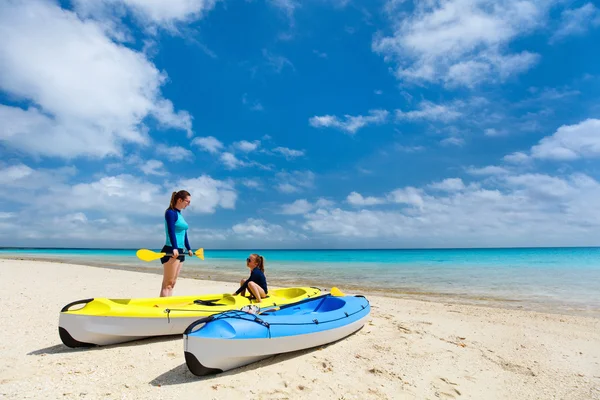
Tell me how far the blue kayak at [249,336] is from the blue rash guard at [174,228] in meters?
1.97

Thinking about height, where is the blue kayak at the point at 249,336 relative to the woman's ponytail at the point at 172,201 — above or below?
below

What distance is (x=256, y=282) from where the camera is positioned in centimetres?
659

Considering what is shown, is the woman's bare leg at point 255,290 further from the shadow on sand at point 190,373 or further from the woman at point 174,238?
the shadow on sand at point 190,373

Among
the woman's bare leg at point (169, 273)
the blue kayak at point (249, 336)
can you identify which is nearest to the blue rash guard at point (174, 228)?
the woman's bare leg at point (169, 273)

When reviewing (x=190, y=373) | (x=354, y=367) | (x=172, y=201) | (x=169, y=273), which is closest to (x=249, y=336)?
(x=190, y=373)

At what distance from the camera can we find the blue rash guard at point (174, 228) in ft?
20.0

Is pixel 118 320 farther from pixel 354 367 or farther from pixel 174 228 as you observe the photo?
pixel 354 367

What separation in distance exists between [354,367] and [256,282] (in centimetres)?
252

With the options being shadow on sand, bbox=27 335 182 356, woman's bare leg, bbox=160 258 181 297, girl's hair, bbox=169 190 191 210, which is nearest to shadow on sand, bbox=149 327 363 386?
shadow on sand, bbox=27 335 182 356

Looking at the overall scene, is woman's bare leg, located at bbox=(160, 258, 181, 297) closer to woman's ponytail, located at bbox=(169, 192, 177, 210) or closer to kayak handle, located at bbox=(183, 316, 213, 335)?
woman's ponytail, located at bbox=(169, 192, 177, 210)

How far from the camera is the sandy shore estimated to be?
12.8 feet

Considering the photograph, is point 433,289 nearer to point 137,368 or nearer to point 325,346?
Result: point 325,346

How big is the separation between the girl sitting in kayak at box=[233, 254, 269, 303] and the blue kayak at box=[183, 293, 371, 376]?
710mm

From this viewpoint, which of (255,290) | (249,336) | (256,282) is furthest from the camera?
(256,282)
